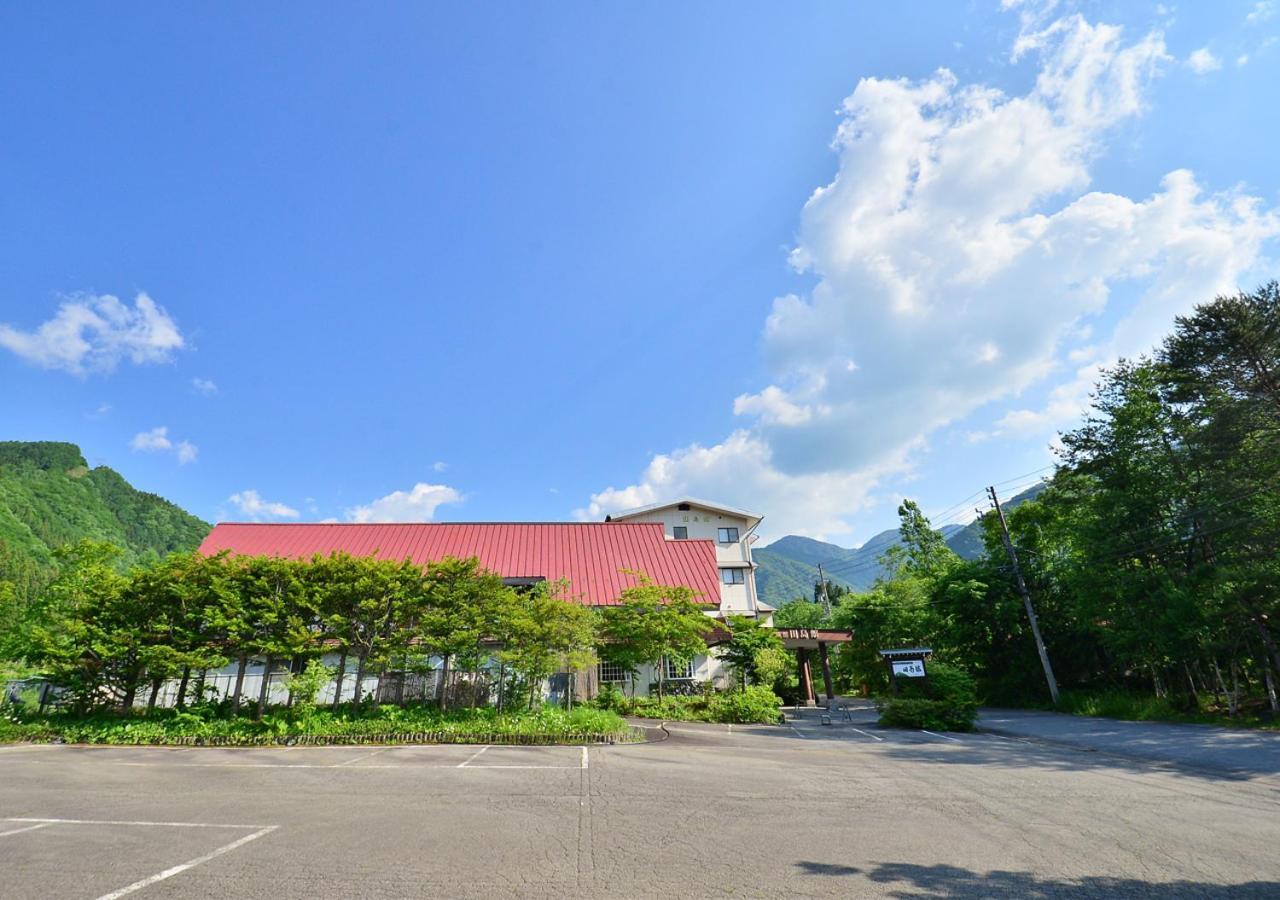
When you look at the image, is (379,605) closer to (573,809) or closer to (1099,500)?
(573,809)

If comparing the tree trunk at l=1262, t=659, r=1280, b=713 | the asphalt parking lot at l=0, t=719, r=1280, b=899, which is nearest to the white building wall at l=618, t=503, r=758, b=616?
the tree trunk at l=1262, t=659, r=1280, b=713

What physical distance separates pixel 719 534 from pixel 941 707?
64.8 ft

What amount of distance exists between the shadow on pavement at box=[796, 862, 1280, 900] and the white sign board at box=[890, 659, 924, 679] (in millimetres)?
14116

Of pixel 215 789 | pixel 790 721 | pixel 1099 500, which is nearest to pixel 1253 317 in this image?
pixel 1099 500

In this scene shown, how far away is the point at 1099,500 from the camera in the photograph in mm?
19266

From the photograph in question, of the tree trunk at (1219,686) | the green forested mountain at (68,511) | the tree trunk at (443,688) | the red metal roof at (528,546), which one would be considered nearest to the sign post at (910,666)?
the red metal roof at (528,546)

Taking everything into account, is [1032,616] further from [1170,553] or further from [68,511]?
[68,511]

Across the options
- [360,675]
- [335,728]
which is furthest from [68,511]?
[335,728]

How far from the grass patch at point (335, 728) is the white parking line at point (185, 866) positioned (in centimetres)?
731

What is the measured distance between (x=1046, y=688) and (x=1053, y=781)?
60.7ft

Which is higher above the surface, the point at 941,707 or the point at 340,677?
the point at 340,677

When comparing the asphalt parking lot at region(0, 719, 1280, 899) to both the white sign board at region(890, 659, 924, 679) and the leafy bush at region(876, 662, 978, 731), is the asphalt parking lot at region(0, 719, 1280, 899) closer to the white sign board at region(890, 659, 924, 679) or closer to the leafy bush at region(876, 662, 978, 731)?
the leafy bush at region(876, 662, 978, 731)

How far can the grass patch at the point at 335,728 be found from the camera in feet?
43.2

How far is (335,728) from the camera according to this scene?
1344 cm
